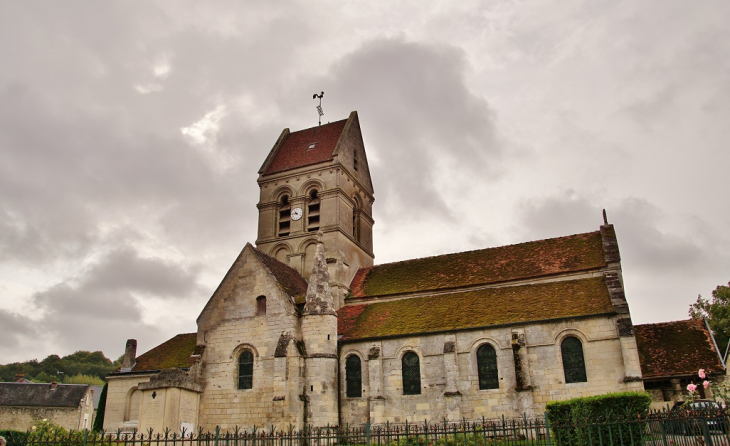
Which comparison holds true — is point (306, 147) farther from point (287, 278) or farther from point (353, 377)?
point (353, 377)

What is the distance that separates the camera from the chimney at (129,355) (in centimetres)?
2884

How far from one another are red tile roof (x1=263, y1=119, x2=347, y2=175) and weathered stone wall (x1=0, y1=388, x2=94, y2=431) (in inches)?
1207

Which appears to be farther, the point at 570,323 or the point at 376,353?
the point at 376,353

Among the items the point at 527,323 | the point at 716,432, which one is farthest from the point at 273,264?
the point at 716,432

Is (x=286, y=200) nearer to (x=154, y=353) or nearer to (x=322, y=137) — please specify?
(x=322, y=137)

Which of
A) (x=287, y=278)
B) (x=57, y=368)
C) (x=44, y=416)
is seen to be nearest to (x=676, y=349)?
(x=287, y=278)

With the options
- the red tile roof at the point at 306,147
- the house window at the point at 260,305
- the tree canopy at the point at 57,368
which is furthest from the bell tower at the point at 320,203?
the tree canopy at the point at 57,368

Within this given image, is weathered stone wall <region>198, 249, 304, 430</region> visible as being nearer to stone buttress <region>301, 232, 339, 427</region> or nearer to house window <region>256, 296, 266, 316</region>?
house window <region>256, 296, 266, 316</region>

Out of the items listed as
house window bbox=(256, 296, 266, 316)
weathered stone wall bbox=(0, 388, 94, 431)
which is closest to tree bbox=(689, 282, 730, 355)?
house window bbox=(256, 296, 266, 316)

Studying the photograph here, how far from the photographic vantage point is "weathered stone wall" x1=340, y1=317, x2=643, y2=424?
21.3 m

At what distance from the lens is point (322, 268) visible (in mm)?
26031

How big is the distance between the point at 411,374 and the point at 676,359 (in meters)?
10.3

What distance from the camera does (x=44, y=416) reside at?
51562 millimetres

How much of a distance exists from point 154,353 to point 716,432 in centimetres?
2555
